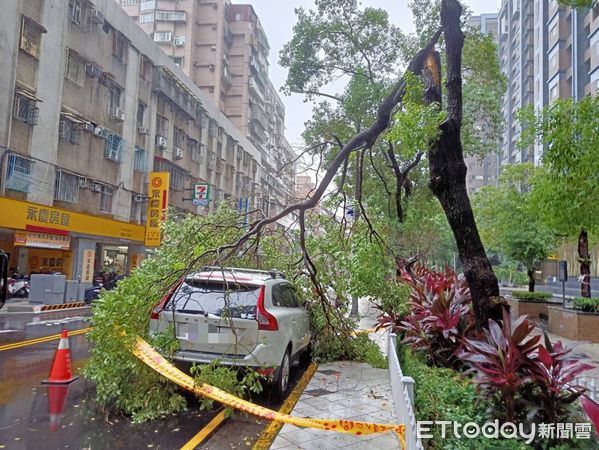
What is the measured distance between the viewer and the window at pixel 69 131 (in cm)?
2072

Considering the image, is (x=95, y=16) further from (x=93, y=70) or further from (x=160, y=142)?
(x=160, y=142)

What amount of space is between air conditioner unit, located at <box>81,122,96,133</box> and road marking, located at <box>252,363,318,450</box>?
Result: 18.1m

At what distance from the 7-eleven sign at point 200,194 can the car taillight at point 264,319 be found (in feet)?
82.1

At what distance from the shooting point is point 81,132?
22000 mm

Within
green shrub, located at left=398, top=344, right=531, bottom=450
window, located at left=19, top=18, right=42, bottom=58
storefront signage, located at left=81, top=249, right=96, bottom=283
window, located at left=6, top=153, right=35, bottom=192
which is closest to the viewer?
green shrub, located at left=398, top=344, right=531, bottom=450

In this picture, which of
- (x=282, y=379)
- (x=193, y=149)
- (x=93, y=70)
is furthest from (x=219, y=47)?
(x=282, y=379)

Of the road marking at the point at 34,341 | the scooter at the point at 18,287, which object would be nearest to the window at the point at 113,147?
the scooter at the point at 18,287

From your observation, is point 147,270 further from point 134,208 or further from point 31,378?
point 134,208

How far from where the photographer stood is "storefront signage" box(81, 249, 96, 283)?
22391 millimetres

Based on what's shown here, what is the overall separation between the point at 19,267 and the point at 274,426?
2056 centimetres

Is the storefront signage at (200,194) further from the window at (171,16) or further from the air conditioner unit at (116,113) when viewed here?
the window at (171,16)

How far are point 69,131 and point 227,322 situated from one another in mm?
18631

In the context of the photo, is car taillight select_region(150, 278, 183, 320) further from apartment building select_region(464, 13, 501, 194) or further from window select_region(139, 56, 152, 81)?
apartment building select_region(464, 13, 501, 194)

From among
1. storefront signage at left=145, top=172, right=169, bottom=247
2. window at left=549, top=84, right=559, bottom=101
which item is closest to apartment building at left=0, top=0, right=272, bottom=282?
storefront signage at left=145, top=172, right=169, bottom=247
